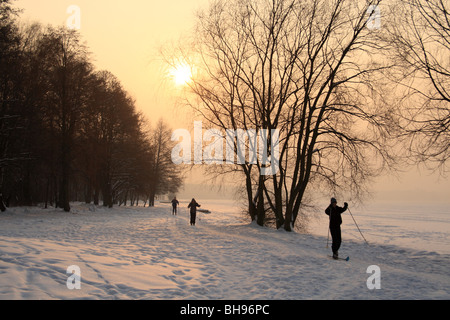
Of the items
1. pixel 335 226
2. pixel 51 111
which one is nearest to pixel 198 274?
pixel 335 226

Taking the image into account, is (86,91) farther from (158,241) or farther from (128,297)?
(128,297)

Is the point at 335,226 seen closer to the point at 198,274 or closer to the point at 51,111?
the point at 198,274

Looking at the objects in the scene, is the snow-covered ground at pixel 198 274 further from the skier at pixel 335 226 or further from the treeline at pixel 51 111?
the treeline at pixel 51 111

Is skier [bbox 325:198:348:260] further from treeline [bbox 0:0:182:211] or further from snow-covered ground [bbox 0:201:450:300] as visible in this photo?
treeline [bbox 0:0:182:211]

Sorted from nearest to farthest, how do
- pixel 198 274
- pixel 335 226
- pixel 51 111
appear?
pixel 198 274
pixel 335 226
pixel 51 111

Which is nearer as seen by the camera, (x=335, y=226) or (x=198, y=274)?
(x=198, y=274)

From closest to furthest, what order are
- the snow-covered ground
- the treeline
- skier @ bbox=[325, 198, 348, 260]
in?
the snow-covered ground → skier @ bbox=[325, 198, 348, 260] → the treeline

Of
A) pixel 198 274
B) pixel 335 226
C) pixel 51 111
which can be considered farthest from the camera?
pixel 51 111

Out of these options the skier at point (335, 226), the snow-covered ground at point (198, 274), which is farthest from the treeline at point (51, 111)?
the skier at point (335, 226)

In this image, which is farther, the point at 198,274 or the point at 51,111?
the point at 51,111

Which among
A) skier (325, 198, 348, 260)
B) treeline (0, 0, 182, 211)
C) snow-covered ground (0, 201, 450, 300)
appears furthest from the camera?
treeline (0, 0, 182, 211)

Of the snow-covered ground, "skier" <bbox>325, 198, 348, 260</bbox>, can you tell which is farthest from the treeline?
"skier" <bbox>325, 198, 348, 260</bbox>

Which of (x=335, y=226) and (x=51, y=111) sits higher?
(x=51, y=111)

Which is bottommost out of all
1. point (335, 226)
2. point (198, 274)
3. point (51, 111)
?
point (198, 274)
